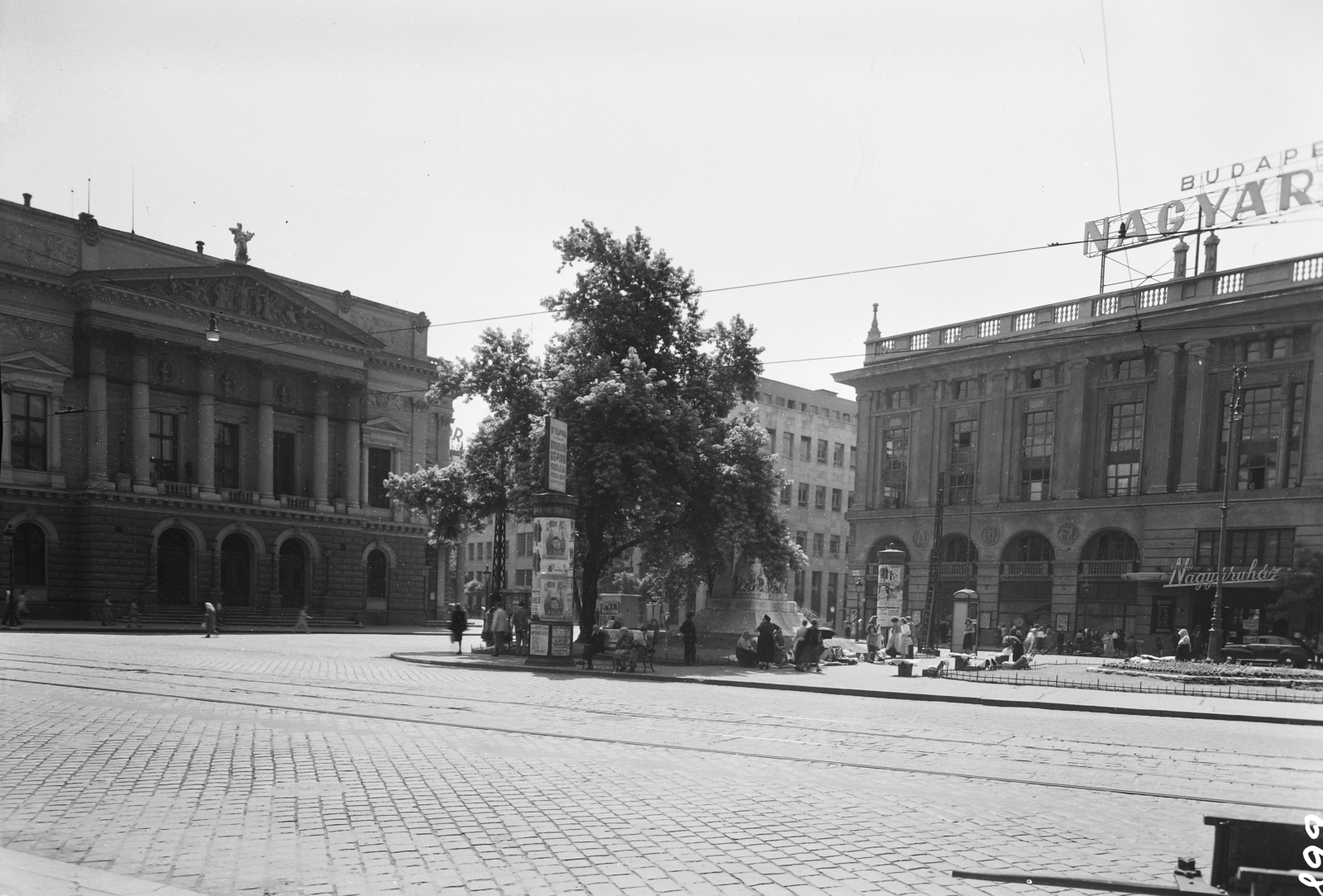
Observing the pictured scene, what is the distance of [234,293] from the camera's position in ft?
167

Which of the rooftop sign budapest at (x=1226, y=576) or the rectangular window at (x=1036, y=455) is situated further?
the rectangular window at (x=1036, y=455)

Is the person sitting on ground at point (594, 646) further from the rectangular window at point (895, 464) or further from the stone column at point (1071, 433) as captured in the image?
the rectangular window at point (895, 464)

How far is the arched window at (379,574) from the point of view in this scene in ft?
190

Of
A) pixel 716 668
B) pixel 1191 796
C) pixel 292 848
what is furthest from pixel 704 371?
pixel 292 848

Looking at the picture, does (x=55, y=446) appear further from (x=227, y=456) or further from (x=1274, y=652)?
(x=1274, y=652)

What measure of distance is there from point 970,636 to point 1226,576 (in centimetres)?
1225

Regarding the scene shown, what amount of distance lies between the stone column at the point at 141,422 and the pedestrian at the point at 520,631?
1074 inches

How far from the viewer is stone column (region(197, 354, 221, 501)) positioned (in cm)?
5025

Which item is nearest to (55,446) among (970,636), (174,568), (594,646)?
(174,568)

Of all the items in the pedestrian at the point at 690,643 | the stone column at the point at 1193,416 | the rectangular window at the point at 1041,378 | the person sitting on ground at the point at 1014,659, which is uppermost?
the rectangular window at the point at 1041,378

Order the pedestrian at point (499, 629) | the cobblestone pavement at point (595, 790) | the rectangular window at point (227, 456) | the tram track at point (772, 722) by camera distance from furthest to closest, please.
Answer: the rectangular window at point (227, 456) < the pedestrian at point (499, 629) < the tram track at point (772, 722) < the cobblestone pavement at point (595, 790)

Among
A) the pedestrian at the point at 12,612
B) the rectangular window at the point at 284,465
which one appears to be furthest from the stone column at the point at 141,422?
the pedestrian at the point at 12,612

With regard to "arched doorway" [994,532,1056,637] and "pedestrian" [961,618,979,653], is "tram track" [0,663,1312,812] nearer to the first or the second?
"pedestrian" [961,618,979,653]

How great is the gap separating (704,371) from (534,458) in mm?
6991
